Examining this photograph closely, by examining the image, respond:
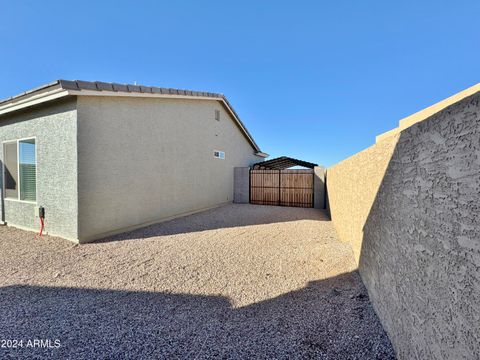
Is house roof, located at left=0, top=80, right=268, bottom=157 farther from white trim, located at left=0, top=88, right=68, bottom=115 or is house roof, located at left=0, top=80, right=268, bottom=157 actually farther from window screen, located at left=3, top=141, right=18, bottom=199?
window screen, located at left=3, top=141, right=18, bottom=199

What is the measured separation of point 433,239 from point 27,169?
9316 mm

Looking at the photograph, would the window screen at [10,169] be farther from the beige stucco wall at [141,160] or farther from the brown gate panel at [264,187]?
the brown gate panel at [264,187]

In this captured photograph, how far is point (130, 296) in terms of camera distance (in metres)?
3.14

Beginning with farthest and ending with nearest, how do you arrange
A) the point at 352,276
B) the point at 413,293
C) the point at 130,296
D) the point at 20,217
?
the point at 20,217
the point at 352,276
the point at 130,296
the point at 413,293

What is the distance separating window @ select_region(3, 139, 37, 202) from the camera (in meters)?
6.37

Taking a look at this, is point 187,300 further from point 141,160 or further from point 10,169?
point 10,169

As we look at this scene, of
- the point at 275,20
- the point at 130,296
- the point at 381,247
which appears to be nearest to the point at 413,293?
the point at 381,247

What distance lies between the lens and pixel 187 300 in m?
3.05

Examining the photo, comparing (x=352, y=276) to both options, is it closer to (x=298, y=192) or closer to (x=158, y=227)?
(x=158, y=227)

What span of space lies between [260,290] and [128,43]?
9490 mm

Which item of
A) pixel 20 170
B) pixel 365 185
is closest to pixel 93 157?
pixel 20 170

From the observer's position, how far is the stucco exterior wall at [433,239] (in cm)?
119

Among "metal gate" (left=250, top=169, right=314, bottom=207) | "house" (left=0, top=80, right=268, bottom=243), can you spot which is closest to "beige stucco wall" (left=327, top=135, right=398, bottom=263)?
"house" (left=0, top=80, right=268, bottom=243)

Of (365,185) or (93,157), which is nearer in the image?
(365,185)
